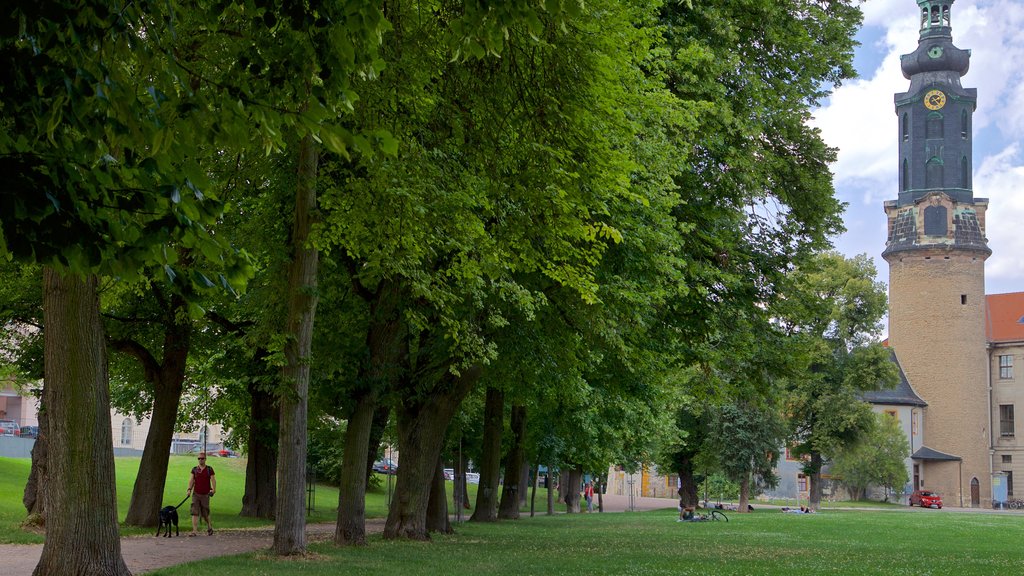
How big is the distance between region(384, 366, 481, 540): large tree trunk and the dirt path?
274 cm

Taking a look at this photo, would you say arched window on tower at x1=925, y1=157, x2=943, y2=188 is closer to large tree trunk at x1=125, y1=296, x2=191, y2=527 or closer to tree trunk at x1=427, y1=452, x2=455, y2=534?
tree trunk at x1=427, y1=452, x2=455, y2=534

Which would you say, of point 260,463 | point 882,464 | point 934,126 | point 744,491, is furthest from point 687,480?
point 934,126

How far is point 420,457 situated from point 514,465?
57.3ft

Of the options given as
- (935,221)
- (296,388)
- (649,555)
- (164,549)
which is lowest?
(164,549)

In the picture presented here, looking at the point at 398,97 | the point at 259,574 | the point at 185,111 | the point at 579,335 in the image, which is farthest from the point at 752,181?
the point at 185,111

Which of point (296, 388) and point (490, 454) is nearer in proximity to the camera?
point (296, 388)

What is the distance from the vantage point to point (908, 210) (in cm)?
9475

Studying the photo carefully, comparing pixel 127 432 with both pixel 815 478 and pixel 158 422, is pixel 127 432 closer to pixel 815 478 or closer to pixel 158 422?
pixel 815 478

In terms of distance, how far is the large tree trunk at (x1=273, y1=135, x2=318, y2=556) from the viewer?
1719 centimetres

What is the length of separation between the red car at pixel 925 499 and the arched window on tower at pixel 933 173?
25.5 m

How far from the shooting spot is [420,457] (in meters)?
23.4

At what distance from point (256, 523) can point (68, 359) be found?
18.6 meters

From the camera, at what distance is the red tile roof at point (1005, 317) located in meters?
100

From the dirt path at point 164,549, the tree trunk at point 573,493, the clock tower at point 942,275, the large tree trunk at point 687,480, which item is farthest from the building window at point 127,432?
the clock tower at point 942,275
